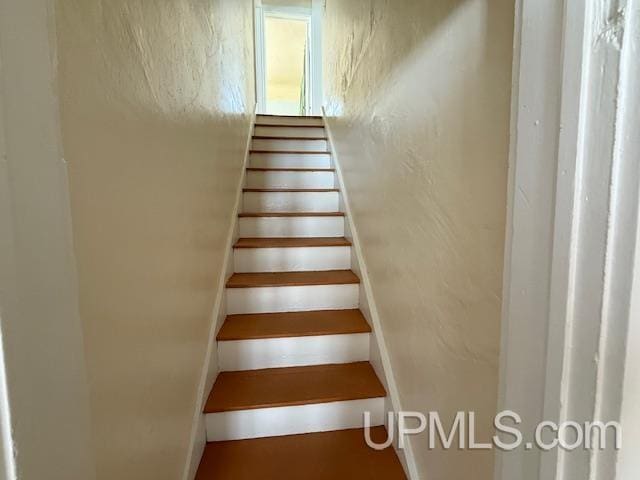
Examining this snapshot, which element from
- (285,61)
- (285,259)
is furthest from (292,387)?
(285,61)

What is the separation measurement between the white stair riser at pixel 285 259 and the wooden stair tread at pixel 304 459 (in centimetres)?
83

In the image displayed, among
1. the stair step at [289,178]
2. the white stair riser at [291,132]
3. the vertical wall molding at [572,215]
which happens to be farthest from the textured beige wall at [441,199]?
the white stair riser at [291,132]

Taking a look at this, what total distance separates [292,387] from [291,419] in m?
0.11

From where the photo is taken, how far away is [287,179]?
2355 mm

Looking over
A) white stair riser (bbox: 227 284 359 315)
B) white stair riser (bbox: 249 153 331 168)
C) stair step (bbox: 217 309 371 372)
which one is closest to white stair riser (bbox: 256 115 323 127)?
white stair riser (bbox: 249 153 331 168)

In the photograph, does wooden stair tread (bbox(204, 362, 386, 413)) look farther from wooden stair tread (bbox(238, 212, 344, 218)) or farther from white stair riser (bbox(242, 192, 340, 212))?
white stair riser (bbox(242, 192, 340, 212))

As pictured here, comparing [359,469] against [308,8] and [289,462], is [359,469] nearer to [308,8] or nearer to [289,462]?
[289,462]

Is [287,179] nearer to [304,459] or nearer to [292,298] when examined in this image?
[292,298]

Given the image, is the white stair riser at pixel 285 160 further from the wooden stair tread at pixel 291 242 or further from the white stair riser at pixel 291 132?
the wooden stair tread at pixel 291 242

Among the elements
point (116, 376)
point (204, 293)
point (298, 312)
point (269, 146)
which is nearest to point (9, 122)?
point (116, 376)

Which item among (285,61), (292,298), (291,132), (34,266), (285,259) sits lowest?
(292,298)

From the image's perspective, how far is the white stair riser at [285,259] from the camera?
5.84ft

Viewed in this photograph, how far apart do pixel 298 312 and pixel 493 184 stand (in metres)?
1.19

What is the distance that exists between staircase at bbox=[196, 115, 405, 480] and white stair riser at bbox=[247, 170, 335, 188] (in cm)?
37
